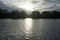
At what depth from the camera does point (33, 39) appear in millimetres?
42312

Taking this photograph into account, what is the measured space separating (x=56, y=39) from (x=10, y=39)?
1238cm

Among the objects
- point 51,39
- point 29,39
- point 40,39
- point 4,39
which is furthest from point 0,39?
point 51,39

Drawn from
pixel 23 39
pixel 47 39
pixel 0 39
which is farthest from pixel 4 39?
pixel 47 39

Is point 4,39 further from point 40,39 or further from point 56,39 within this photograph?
point 56,39

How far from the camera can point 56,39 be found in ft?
142

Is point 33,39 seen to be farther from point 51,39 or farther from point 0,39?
point 0,39

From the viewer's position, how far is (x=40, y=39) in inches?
1676

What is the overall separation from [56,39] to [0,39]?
589 inches

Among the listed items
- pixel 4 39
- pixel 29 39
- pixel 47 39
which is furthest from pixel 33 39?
pixel 4 39

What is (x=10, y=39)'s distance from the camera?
1639 inches

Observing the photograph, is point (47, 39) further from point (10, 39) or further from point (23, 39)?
point (10, 39)

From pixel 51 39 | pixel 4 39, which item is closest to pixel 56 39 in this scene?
pixel 51 39

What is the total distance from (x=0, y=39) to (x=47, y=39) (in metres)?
12.5

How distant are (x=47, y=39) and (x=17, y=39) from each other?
26.7 ft
